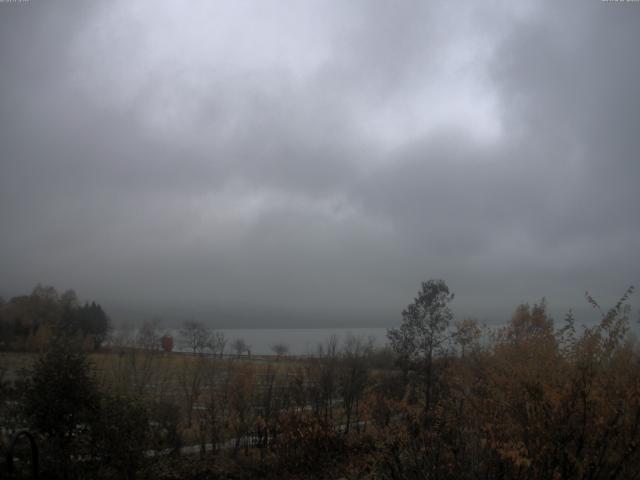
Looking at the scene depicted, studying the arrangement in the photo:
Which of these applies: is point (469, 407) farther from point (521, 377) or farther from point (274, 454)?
point (274, 454)

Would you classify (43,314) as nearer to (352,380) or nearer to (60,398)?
(352,380)

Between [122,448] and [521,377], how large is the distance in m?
7.41

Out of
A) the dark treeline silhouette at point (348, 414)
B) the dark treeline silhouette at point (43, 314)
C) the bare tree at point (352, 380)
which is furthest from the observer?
the dark treeline silhouette at point (43, 314)

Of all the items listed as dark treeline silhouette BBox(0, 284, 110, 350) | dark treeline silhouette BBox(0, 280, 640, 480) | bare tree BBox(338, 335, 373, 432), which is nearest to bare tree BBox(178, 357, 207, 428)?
dark treeline silhouette BBox(0, 280, 640, 480)

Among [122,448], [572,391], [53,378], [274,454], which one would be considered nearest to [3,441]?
[53,378]

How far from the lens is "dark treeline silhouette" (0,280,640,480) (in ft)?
24.2

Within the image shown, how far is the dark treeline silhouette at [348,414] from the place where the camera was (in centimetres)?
737

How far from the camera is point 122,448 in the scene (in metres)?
9.52

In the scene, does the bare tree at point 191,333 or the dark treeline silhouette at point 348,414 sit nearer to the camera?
the dark treeline silhouette at point 348,414

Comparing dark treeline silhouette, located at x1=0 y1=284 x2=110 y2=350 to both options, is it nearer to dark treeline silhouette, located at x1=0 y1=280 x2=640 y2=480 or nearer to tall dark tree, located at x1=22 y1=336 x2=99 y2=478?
dark treeline silhouette, located at x1=0 y1=280 x2=640 y2=480

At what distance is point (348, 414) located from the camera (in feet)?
63.4

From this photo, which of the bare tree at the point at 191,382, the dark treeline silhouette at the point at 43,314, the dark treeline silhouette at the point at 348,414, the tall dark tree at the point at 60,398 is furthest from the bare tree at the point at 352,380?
the dark treeline silhouette at the point at 43,314

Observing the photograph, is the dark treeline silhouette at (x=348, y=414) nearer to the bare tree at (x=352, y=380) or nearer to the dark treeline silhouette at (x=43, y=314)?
the bare tree at (x=352, y=380)

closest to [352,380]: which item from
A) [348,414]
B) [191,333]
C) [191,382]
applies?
[348,414]
